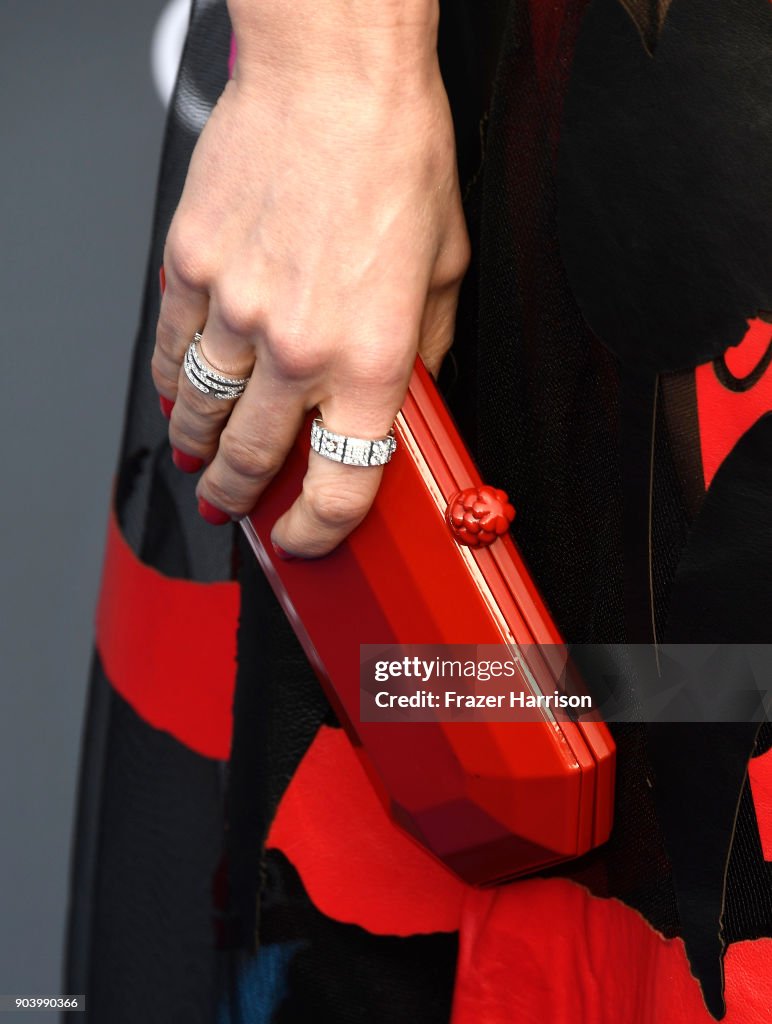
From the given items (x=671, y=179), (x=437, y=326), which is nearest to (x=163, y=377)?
(x=437, y=326)

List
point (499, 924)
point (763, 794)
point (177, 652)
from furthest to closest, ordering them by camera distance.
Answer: point (177, 652) → point (499, 924) → point (763, 794)

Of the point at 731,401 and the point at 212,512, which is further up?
the point at 731,401

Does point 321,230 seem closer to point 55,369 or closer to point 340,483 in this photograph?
Result: point 340,483

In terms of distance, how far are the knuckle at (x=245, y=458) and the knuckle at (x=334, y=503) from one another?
0.09 feet

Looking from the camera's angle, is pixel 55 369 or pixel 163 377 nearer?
pixel 163 377

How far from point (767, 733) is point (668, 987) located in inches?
5.2

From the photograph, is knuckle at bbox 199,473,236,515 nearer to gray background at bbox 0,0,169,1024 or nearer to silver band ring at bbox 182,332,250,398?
silver band ring at bbox 182,332,250,398

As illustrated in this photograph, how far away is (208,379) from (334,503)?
89mm

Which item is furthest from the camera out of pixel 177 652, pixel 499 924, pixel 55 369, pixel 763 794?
pixel 55 369

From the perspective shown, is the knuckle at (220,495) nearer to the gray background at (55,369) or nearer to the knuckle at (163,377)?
the knuckle at (163,377)

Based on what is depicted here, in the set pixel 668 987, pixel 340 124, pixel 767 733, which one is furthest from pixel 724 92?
pixel 668 987

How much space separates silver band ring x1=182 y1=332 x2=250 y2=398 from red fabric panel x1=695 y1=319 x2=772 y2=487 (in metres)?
0.22

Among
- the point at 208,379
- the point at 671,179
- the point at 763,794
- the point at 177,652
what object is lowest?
the point at 177,652

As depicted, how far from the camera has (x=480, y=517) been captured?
1.81ft
